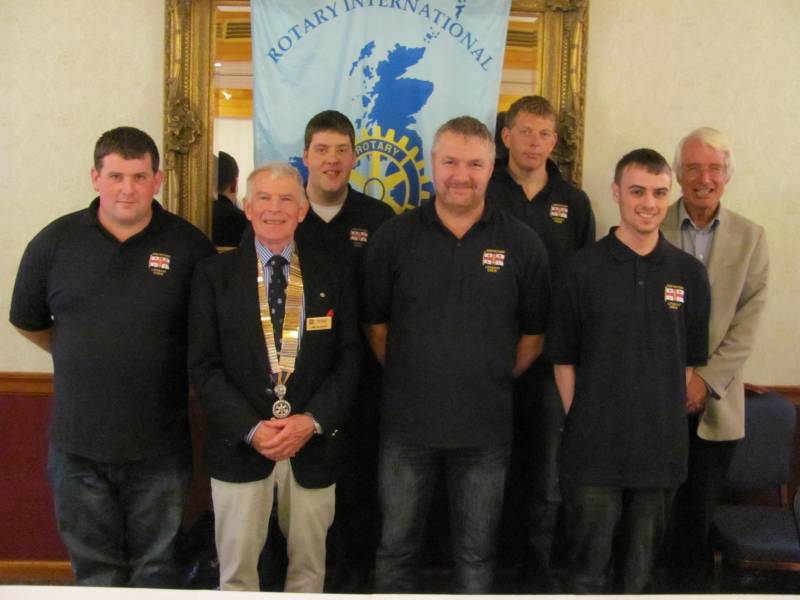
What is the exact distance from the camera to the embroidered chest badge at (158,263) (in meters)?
2.35

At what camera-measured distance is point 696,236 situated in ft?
8.62

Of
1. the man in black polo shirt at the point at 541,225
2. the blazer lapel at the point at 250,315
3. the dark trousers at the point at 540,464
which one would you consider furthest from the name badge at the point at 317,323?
the dark trousers at the point at 540,464

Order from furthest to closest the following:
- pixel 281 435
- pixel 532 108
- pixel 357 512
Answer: pixel 357 512 < pixel 532 108 < pixel 281 435

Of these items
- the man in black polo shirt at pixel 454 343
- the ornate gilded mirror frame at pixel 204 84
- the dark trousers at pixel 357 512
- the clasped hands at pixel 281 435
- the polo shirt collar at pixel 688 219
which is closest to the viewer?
the clasped hands at pixel 281 435

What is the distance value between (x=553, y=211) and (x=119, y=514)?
1.89 m

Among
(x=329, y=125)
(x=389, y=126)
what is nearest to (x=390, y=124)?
(x=389, y=126)

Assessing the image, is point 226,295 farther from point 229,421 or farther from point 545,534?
point 545,534

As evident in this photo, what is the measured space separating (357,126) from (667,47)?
1363 mm

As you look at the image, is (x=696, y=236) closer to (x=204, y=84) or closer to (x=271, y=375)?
(x=271, y=375)

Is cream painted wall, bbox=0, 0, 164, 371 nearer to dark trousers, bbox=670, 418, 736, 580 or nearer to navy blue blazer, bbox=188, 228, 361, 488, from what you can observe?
navy blue blazer, bbox=188, 228, 361, 488

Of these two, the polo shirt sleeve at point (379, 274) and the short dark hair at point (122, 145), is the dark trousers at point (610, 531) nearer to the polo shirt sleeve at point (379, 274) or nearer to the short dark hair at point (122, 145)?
the polo shirt sleeve at point (379, 274)

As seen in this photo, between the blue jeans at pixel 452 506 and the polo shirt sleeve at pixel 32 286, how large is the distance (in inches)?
48.5

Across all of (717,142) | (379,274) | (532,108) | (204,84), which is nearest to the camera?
(379,274)

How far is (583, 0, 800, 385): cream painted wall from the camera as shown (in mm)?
3088
